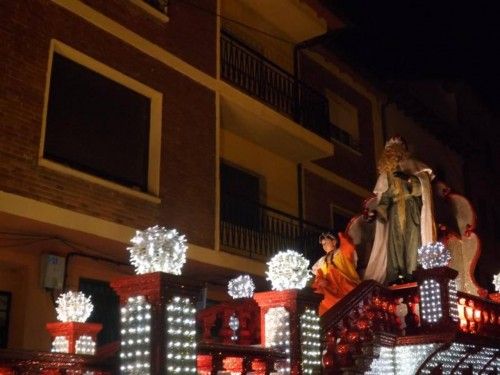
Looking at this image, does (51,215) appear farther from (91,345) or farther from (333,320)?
(333,320)

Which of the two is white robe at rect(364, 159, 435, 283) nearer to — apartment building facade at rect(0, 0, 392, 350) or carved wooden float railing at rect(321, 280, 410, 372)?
carved wooden float railing at rect(321, 280, 410, 372)

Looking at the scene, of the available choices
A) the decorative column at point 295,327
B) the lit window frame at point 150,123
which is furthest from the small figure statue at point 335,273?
the decorative column at point 295,327

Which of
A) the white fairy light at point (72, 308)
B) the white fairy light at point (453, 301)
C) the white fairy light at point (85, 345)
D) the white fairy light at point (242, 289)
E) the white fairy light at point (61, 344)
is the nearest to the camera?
the white fairy light at point (85, 345)

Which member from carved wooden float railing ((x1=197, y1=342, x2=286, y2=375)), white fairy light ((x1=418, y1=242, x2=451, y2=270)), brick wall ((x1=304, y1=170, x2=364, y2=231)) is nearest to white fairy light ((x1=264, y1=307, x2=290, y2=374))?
carved wooden float railing ((x1=197, y1=342, x2=286, y2=375))

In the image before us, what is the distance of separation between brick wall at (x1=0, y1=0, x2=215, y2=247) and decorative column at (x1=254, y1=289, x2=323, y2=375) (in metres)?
4.13

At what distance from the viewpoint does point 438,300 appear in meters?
10.1

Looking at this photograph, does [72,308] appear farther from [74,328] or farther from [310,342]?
[310,342]

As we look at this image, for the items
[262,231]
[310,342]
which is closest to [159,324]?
[310,342]

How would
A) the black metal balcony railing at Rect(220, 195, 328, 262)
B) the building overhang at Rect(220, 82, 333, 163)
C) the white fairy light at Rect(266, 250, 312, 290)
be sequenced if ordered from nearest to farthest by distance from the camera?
the white fairy light at Rect(266, 250, 312, 290) → the building overhang at Rect(220, 82, 333, 163) → the black metal balcony railing at Rect(220, 195, 328, 262)

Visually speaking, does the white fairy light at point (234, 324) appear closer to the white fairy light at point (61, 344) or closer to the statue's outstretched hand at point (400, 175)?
the white fairy light at point (61, 344)

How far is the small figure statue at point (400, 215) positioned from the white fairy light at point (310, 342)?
4.04m

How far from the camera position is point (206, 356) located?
7219 mm

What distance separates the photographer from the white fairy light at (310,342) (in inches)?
319

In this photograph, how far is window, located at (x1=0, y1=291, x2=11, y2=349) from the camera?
1166cm
